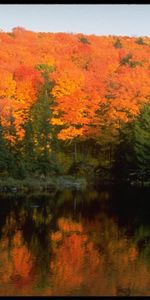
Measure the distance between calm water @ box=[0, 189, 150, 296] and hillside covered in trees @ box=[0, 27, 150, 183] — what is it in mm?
8538

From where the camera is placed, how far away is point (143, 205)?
2739 centimetres

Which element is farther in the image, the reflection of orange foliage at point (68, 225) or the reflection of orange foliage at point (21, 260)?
the reflection of orange foliage at point (68, 225)

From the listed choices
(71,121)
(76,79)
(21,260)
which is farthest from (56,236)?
(76,79)

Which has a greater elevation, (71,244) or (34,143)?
(34,143)

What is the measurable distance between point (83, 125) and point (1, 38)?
28.0 meters

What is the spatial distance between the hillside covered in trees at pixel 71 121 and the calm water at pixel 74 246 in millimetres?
8538

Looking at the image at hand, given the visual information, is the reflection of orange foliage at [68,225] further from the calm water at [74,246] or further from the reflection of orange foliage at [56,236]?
the reflection of orange foliage at [56,236]

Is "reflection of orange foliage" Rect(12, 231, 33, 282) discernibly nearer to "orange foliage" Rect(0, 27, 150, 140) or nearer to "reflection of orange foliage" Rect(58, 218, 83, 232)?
"reflection of orange foliage" Rect(58, 218, 83, 232)

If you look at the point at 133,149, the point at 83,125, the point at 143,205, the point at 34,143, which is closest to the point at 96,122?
the point at 83,125

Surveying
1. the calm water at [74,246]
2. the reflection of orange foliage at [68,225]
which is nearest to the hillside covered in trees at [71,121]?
the calm water at [74,246]

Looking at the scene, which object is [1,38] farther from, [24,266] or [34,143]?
[24,266]

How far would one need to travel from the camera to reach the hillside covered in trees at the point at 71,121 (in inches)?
1474

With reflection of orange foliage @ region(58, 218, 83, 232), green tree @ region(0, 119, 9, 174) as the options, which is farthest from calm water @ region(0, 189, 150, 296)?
green tree @ region(0, 119, 9, 174)

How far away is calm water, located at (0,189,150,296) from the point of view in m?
12.5
